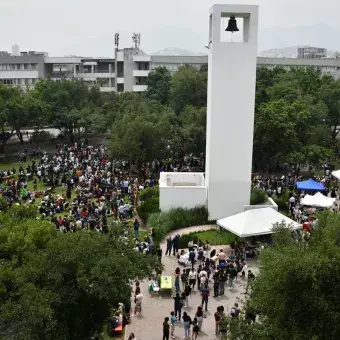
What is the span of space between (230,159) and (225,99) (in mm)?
2794

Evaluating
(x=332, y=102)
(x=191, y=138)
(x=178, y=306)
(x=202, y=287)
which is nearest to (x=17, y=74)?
(x=191, y=138)

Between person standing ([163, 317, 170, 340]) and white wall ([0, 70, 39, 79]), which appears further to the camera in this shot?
white wall ([0, 70, 39, 79])

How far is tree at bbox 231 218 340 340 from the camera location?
10039 mm

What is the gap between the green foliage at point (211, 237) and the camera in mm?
21438

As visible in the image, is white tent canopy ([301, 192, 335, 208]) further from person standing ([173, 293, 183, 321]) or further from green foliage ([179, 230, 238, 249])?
person standing ([173, 293, 183, 321])

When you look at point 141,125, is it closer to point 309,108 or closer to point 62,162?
point 62,162

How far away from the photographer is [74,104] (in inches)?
1887

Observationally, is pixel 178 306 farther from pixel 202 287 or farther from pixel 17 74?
pixel 17 74

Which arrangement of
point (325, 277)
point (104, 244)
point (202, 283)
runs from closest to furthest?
point (325, 277)
point (104, 244)
point (202, 283)

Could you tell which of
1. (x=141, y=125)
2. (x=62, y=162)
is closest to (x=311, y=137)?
(x=141, y=125)

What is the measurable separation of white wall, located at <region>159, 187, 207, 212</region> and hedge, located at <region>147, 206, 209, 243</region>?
325mm

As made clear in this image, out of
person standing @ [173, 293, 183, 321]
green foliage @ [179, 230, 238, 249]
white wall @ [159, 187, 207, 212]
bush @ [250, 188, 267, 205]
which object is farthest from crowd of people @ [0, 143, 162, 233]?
person standing @ [173, 293, 183, 321]

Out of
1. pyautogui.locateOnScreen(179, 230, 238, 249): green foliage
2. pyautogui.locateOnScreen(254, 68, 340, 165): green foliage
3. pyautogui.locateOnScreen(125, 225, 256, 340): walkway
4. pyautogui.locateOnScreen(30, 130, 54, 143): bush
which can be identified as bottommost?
pyautogui.locateOnScreen(125, 225, 256, 340): walkway

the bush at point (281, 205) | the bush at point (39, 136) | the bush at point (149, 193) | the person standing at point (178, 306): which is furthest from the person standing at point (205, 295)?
the bush at point (39, 136)
